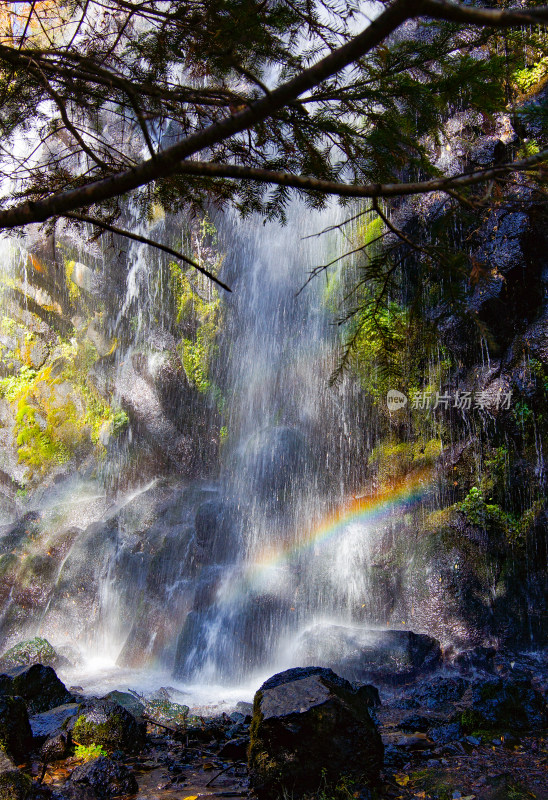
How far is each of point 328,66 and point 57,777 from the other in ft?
16.3

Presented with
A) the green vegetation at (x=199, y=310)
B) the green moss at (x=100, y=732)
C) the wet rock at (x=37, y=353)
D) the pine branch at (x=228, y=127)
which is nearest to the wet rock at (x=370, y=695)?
the green moss at (x=100, y=732)

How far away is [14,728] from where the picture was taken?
473cm

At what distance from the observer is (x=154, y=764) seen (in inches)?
183

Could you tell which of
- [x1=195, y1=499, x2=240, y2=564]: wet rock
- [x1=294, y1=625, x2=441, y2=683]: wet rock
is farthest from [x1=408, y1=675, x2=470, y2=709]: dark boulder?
[x1=195, y1=499, x2=240, y2=564]: wet rock

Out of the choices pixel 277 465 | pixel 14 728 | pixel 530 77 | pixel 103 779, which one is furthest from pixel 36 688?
pixel 530 77

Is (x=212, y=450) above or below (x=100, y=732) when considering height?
above

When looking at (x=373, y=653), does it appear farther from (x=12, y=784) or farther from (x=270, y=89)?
(x=270, y=89)

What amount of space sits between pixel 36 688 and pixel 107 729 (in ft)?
5.38

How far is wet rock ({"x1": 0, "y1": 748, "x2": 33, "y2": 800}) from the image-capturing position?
3.37 meters

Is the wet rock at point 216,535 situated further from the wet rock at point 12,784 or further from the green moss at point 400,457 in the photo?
the wet rock at point 12,784

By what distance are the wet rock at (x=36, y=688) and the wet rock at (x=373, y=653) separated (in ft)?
11.5

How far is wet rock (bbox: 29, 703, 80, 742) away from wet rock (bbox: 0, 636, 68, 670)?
137 inches

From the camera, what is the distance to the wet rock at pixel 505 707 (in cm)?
517

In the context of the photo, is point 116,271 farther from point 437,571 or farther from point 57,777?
point 57,777
